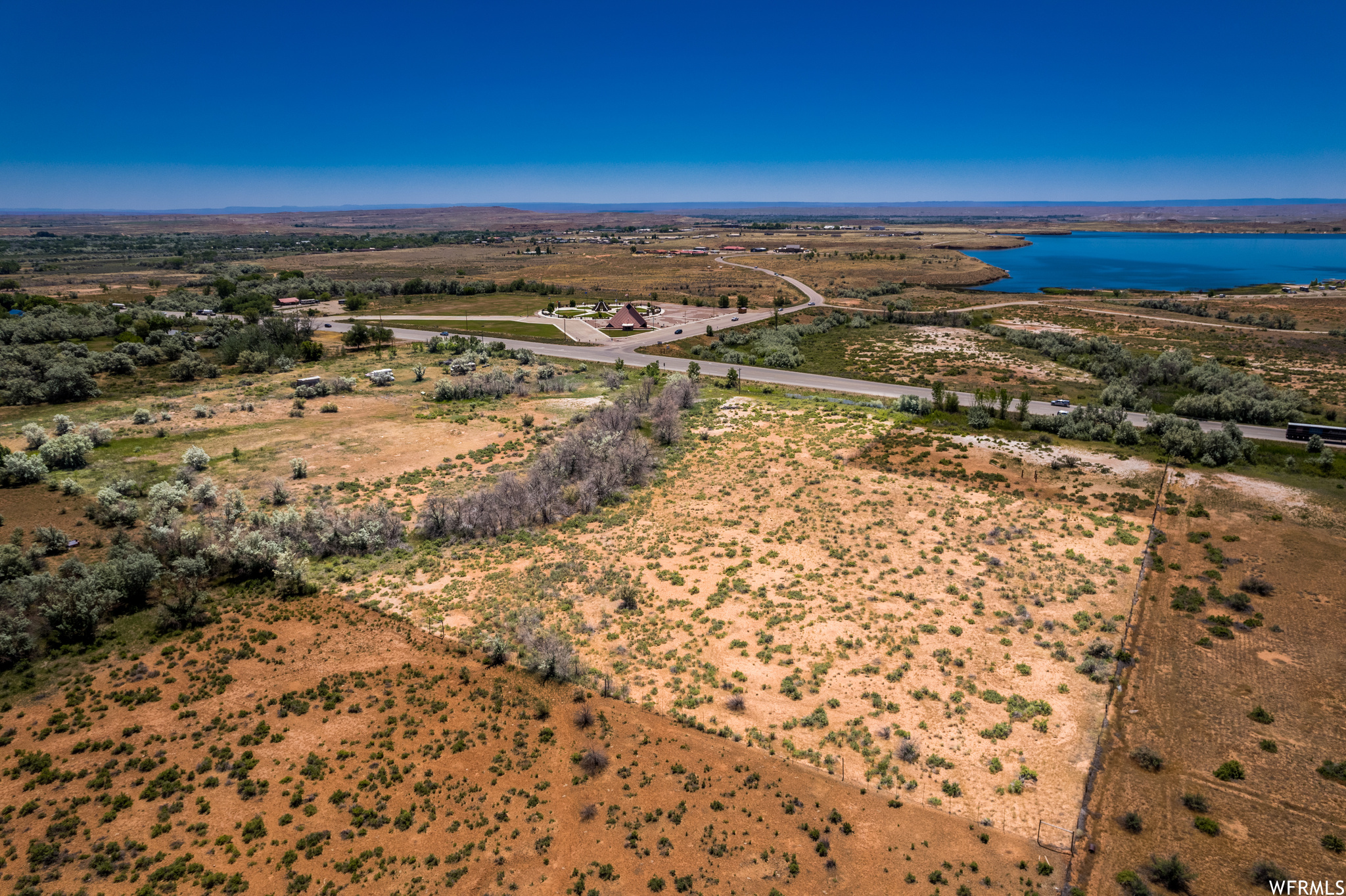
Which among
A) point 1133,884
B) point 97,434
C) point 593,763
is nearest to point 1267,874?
point 1133,884

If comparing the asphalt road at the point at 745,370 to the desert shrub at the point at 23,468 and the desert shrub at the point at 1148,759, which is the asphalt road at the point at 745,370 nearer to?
the desert shrub at the point at 1148,759

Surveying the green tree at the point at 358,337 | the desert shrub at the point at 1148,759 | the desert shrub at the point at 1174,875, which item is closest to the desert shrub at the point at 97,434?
the green tree at the point at 358,337

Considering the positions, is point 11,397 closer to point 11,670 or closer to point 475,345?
point 475,345

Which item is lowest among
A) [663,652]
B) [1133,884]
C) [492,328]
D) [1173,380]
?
[1133,884]

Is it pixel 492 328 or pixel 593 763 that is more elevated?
pixel 492 328

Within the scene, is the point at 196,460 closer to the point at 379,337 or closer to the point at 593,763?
the point at 593,763

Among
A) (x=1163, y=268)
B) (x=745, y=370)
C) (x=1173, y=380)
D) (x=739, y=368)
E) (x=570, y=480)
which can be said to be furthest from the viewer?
(x=1163, y=268)

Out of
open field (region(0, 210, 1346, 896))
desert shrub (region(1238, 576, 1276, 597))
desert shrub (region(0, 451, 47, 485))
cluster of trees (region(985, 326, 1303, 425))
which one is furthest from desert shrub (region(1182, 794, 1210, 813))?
desert shrub (region(0, 451, 47, 485))
